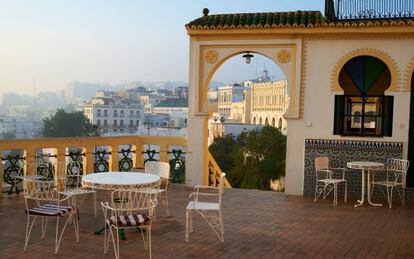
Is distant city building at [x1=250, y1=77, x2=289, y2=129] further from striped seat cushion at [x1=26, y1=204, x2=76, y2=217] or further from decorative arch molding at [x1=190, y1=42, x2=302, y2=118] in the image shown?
striped seat cushion at [x1=26, y1=204, x2=76, y2=217]

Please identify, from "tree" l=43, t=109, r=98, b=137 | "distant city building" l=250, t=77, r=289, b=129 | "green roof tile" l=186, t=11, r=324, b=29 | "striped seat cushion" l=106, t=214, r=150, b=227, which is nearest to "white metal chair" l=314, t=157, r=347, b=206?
"green roof tile" l=186, t=11, r=324, b=29

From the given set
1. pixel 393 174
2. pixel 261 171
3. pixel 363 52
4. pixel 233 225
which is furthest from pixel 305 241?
pixel 261 171

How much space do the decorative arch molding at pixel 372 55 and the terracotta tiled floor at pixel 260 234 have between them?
2.54 metres

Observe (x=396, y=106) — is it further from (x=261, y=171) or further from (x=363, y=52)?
(x=261, y=171)

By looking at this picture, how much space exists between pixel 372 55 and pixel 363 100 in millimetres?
972

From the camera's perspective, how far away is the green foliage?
42.7m

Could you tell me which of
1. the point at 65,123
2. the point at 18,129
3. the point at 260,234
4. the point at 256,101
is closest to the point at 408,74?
the point at 260,234

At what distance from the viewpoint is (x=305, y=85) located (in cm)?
1076

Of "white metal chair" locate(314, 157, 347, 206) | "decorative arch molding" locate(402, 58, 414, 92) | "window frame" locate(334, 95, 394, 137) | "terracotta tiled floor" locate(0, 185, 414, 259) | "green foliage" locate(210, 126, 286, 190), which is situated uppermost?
"decorative arch molding" locate(402, 58, 414, 92)

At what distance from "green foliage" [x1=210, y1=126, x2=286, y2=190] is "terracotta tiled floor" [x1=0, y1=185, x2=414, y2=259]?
32.5 m

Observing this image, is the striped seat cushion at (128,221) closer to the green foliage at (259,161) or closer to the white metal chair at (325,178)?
the white metal chair at (325,178)

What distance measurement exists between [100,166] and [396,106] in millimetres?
6673

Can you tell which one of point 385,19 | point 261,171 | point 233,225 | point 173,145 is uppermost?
point 385,19

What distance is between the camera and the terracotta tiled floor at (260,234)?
6.09 m
